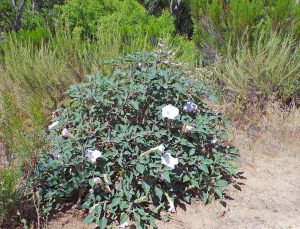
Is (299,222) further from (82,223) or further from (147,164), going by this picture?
(82,223)

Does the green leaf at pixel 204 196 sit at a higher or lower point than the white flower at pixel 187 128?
lower

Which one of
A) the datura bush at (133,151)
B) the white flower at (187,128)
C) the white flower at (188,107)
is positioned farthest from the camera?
the white flower at (188,107)

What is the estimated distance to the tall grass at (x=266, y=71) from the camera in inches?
177

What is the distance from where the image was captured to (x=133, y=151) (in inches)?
107

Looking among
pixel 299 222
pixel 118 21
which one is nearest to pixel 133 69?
pixel 299 222

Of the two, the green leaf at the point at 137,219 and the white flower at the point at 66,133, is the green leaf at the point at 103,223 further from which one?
the white flower at the point at 66,133

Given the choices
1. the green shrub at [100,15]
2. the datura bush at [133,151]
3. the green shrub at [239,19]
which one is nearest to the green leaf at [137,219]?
the datura bush at [133,151]

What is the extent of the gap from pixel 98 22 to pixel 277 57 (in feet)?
10.6

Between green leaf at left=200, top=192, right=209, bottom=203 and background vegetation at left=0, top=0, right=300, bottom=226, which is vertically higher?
background vegetation at left=0, top=0, right=300, bottom=226

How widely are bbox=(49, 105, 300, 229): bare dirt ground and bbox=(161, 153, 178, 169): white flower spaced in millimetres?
409

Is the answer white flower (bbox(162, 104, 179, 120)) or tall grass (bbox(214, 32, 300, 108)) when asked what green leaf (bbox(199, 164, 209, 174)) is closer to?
white flower (bbox(162, 104, 179, 120))

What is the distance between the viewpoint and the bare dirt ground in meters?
2.83

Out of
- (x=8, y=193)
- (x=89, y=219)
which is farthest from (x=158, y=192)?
(x=8, y=193)

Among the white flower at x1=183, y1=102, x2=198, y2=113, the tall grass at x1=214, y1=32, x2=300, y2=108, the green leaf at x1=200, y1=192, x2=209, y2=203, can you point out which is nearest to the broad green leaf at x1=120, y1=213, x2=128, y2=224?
the green leaf at x1=200, y1=192, x2=209, y2=203
